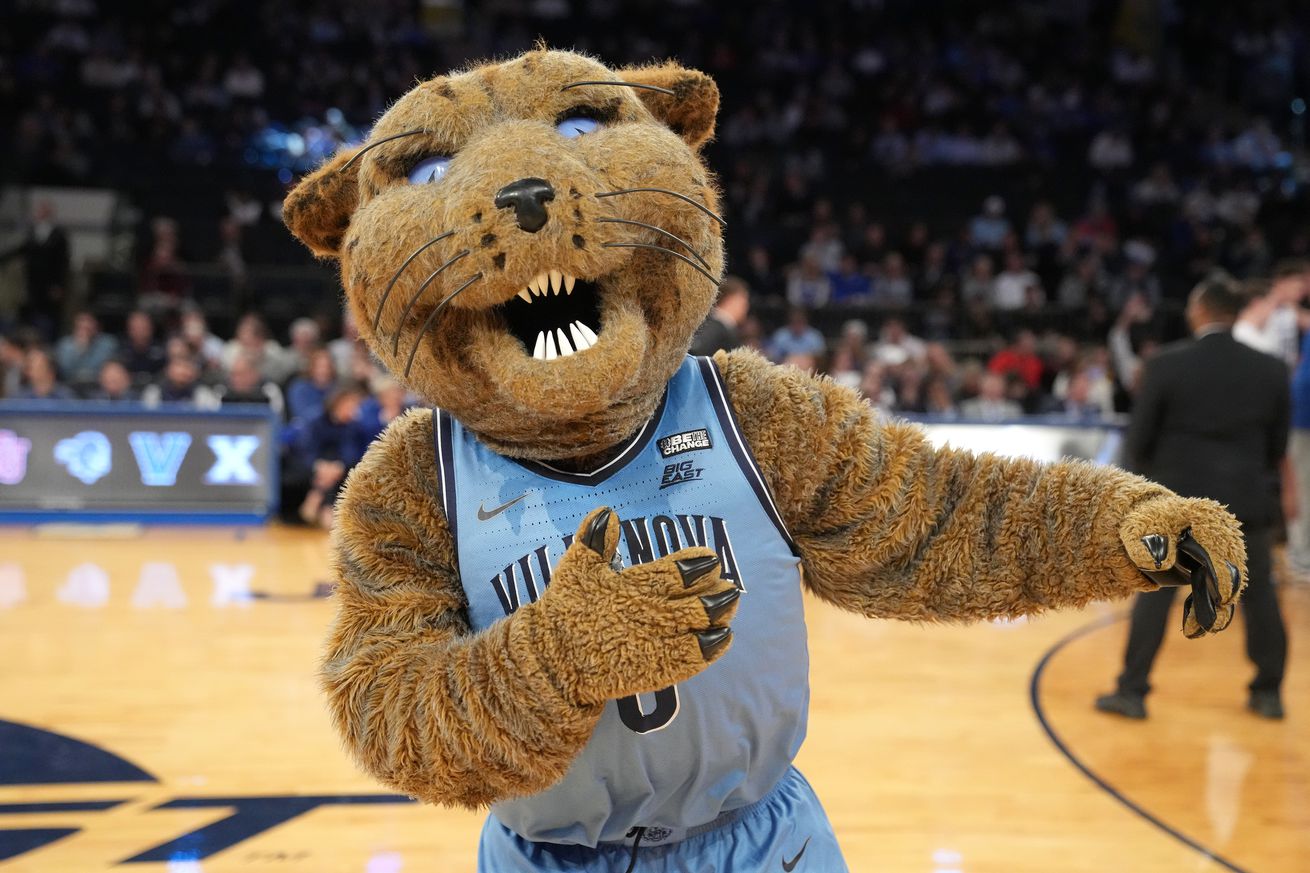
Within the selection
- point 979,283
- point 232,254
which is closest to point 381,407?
point 232,254

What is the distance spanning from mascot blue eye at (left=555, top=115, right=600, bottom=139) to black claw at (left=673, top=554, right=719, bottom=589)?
1.96 feet

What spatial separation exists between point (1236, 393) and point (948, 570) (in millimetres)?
2946

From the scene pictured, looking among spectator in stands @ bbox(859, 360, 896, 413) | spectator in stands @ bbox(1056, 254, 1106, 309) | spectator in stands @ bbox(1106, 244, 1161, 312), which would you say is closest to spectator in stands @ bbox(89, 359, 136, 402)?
spectator in stands @ bbox(859, 360, 896, 413)

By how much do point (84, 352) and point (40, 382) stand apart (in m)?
1.10

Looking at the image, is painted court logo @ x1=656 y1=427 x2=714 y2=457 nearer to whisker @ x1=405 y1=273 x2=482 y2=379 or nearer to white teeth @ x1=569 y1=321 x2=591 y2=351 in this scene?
white teeth @ x1=569 y1=321 x2=591 y2=351

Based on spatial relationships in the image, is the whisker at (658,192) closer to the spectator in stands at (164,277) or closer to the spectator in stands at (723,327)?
the spectator in stands at (723,327)

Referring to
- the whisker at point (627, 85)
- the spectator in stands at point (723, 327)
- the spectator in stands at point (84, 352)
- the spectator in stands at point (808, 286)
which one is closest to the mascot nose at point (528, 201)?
the whisker at point (627, 85)

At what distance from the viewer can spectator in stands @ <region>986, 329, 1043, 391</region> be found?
1015 cm

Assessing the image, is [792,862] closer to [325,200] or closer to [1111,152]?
[325,200]

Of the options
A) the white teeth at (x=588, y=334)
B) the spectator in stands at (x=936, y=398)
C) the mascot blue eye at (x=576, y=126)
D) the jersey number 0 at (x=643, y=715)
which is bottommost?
the jersey number 0 at (x=643, y=715)

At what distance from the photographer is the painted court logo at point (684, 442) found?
1.60 metres


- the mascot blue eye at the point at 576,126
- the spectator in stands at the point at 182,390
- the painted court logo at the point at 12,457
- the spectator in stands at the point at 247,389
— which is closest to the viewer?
the mascot blue eye at the point at 576,126

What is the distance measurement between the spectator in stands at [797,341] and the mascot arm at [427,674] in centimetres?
853

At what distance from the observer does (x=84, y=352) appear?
920cm
